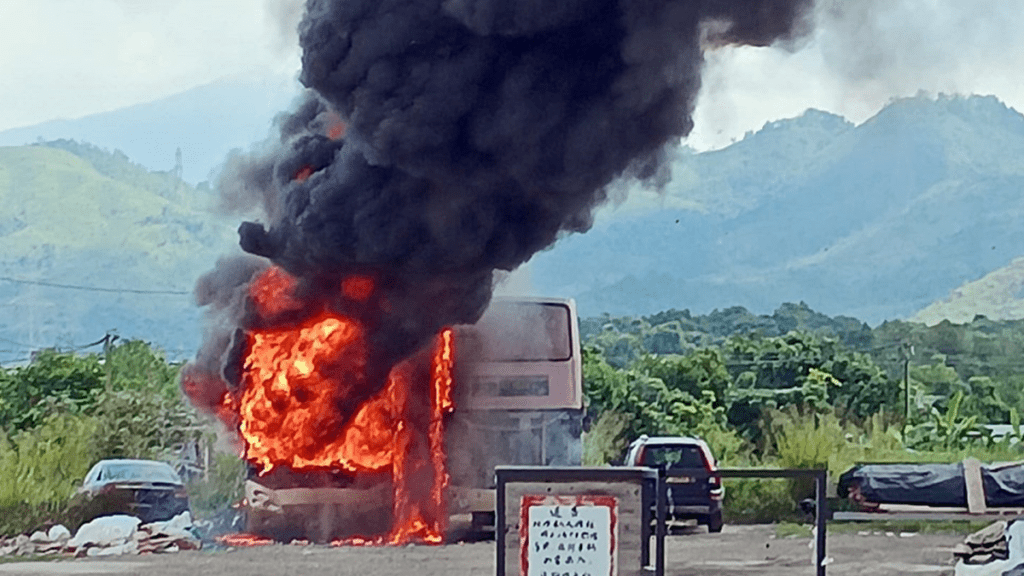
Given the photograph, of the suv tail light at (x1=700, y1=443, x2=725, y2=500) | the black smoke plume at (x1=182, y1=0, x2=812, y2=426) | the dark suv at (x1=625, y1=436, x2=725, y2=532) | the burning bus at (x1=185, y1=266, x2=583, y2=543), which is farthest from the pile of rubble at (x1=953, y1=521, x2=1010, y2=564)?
the black smoke plume at (x1=182, y1=0, x2=812, y2=426)

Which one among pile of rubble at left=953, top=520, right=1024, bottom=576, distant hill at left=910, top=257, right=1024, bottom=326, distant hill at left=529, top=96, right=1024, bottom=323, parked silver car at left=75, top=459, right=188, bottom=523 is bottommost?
pile of rubble at left=953, top=520, right=1024, bottom=576

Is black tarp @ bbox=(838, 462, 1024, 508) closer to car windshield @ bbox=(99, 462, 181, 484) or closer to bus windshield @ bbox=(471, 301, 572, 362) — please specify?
bus windshield @ bbox=(471, 301, 572, 362)

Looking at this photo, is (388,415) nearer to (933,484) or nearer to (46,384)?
(933,484)

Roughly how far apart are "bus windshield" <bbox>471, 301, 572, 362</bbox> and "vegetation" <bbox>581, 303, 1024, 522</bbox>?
5114mm

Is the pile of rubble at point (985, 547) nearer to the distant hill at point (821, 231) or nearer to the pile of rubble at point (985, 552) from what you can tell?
the pile of rubble at point (985, 552)

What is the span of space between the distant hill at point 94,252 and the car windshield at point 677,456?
8680 centimetres

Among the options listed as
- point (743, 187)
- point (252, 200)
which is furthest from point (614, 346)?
point (743, 187)

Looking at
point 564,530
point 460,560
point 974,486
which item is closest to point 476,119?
point 460,560

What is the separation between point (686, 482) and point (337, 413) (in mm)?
5577

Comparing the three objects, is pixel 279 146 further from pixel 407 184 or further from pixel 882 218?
pixel 882 218

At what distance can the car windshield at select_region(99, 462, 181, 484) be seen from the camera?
75.8 feet

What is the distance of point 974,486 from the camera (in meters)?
18.6

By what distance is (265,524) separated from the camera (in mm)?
20281

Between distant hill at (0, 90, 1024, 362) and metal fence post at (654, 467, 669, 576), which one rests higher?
distant hill at (0, 90, 1024, 362)
